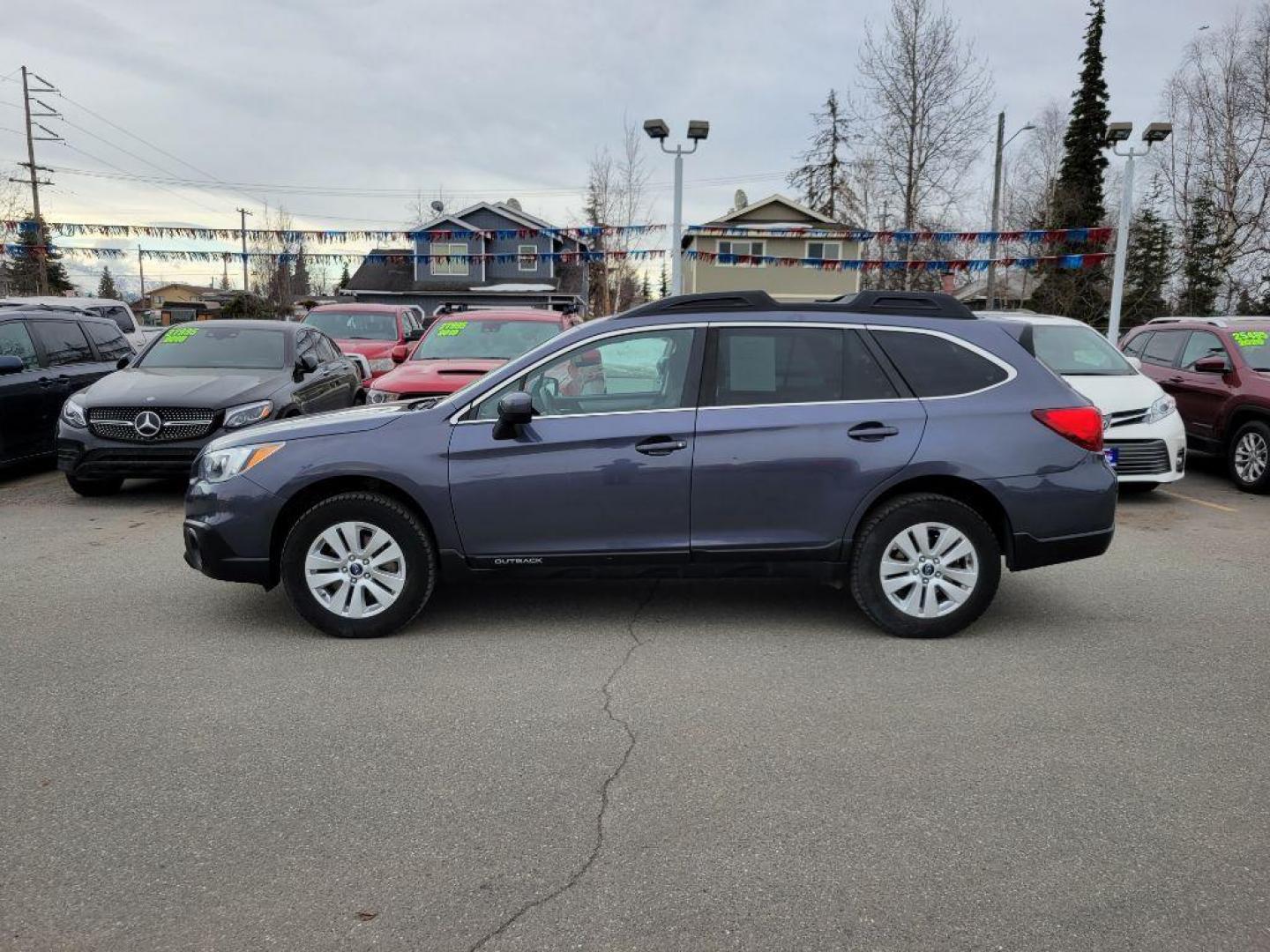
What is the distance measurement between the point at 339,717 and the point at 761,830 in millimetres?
1862

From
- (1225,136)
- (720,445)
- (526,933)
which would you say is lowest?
(526,933)

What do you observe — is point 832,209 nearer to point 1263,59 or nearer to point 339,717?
point 1263,59


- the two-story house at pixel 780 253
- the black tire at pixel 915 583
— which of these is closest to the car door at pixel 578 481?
the black tire at pixel 915 583

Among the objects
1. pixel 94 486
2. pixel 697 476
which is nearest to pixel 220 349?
pixel 94 486

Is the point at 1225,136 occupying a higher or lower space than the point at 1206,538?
higher

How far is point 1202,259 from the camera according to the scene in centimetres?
3656

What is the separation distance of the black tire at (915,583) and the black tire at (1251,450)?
6512 mm

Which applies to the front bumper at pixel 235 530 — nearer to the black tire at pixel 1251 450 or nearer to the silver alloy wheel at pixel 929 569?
the silver alloy wheel at pixel 929 569

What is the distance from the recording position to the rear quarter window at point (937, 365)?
16.2 feet

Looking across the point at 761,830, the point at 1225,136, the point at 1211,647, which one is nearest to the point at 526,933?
the point at 761,830

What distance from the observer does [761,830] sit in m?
3.02

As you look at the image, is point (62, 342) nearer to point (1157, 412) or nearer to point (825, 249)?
point (1157, 412)

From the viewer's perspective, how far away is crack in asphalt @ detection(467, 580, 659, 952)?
8.36 feet

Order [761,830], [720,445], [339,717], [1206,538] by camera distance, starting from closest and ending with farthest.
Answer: [761,830], [339,717], [720,445], [1206,538]
